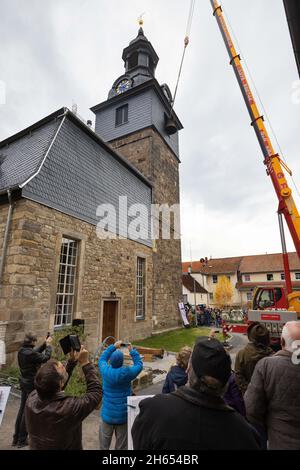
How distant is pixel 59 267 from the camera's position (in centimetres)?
842

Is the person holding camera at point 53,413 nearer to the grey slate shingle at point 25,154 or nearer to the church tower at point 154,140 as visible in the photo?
the grey slate shingle at point 25,154

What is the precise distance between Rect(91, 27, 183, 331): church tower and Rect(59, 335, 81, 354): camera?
469 inches

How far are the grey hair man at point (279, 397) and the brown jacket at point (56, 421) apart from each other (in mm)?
1473

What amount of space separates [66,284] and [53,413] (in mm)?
7099

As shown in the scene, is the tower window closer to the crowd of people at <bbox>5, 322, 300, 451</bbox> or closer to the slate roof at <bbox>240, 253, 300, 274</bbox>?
the crowd of people at <bbox>5, 322, 300, 451</bbox>

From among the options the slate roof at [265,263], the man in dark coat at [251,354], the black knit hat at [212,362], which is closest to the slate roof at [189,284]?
the slate roof at [265,263]

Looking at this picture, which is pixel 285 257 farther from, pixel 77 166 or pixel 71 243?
pixel 77 166

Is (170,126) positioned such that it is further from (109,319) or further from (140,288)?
(109,319)

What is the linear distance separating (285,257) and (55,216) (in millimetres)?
7834

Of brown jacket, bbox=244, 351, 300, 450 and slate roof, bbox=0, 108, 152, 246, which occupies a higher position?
slate roof, bbox=0, 108, 152, 246

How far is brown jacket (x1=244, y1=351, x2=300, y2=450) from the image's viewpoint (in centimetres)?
207

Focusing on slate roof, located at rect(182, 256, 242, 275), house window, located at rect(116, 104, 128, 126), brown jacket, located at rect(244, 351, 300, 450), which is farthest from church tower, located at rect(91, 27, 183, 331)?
slate roof, located at rect(182, 256, 242, 275)

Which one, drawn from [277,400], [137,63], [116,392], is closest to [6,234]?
[116,392]

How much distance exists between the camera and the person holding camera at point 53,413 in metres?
1.90
